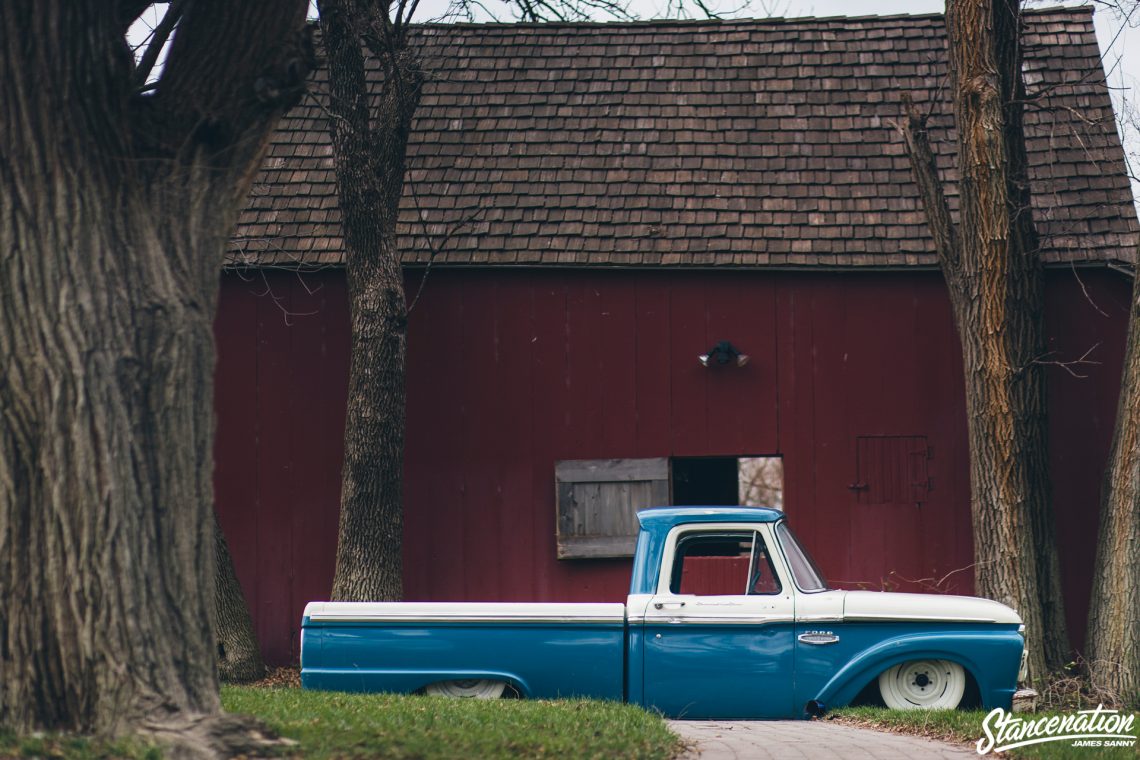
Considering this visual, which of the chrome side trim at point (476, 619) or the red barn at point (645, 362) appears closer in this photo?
the chrome side trim at point (476, 619)

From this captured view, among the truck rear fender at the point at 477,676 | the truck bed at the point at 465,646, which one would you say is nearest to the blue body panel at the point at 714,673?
the truck bed at the point at 465,646

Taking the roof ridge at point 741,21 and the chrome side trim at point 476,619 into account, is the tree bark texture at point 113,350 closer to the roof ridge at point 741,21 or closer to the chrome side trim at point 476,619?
the chrome side trim at point 476,619

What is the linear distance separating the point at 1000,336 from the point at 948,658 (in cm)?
348

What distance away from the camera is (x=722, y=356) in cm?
1283

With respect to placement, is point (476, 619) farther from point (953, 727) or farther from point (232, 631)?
point (232, 631)

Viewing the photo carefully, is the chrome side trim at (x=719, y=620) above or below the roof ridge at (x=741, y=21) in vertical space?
below

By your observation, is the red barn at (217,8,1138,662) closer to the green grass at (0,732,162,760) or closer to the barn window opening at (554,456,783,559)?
the barn window opening at (554,456,783,559)

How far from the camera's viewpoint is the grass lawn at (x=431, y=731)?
553 centimetres

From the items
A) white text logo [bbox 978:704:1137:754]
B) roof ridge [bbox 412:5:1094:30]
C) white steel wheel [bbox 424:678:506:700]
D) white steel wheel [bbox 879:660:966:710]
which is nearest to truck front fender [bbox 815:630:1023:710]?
white steel wheel [bbox 879:660:966:710]

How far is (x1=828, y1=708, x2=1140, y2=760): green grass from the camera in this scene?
718 centimetres

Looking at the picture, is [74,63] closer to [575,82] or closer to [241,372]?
[241,372]

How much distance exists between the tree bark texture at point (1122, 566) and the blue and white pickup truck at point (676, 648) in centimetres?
230

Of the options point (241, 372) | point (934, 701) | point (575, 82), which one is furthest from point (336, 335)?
point (934, 701)

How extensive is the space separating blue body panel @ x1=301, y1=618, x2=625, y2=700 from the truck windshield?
1.24 meters
